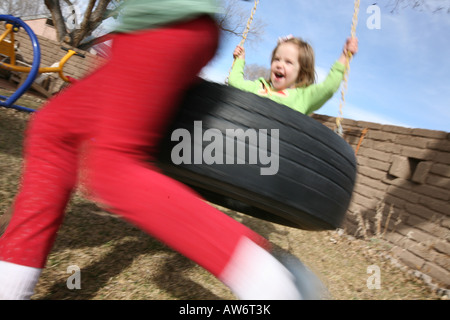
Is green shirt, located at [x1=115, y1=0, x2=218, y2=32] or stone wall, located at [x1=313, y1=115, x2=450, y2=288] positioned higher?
green shirt, located at [x1=115, y1=0, x2=218, y2=32]

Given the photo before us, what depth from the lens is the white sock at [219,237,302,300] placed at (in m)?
0.51

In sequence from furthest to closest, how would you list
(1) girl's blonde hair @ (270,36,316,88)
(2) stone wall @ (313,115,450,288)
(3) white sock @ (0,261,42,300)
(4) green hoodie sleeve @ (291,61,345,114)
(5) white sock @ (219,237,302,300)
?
(2) stone wall @ (313,115,450,288) → (1) girl's blonde hair @ (270,36,316,88) → (4) green hoodie sleeve @ (291,61,345,114) → (3) white sock @ (0,261,42,300) → (5) white sock @ (219,237,302,300)

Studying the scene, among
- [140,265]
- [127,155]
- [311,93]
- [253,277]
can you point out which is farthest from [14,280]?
[311,93]

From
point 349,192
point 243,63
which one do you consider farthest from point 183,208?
point 243,63

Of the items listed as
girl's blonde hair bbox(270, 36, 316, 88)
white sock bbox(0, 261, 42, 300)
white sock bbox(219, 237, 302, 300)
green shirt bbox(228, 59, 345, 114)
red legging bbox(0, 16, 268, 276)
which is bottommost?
white sock bbox(0, 261, 42, 300)

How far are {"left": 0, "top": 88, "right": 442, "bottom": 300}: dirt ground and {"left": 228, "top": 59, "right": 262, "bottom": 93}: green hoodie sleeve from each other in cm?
109

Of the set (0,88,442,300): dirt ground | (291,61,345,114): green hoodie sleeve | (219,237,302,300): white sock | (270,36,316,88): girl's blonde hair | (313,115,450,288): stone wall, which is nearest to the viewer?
(219,237,302,300): white sock

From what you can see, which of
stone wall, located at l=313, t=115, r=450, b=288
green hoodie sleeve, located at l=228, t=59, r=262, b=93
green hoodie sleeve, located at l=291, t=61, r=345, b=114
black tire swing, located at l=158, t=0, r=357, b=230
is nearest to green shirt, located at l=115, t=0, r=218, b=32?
black tire swing, located at l=158, t=0, r=357, b=230

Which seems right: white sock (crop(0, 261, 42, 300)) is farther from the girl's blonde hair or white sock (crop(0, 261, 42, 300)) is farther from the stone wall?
the stone wall

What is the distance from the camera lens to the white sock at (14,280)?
2.20 ft

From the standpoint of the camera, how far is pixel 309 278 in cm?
64

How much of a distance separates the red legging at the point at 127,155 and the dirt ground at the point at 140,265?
550 millimetres

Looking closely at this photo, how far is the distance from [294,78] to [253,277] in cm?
148

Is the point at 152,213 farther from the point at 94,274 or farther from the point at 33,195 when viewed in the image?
the point at 94,274
